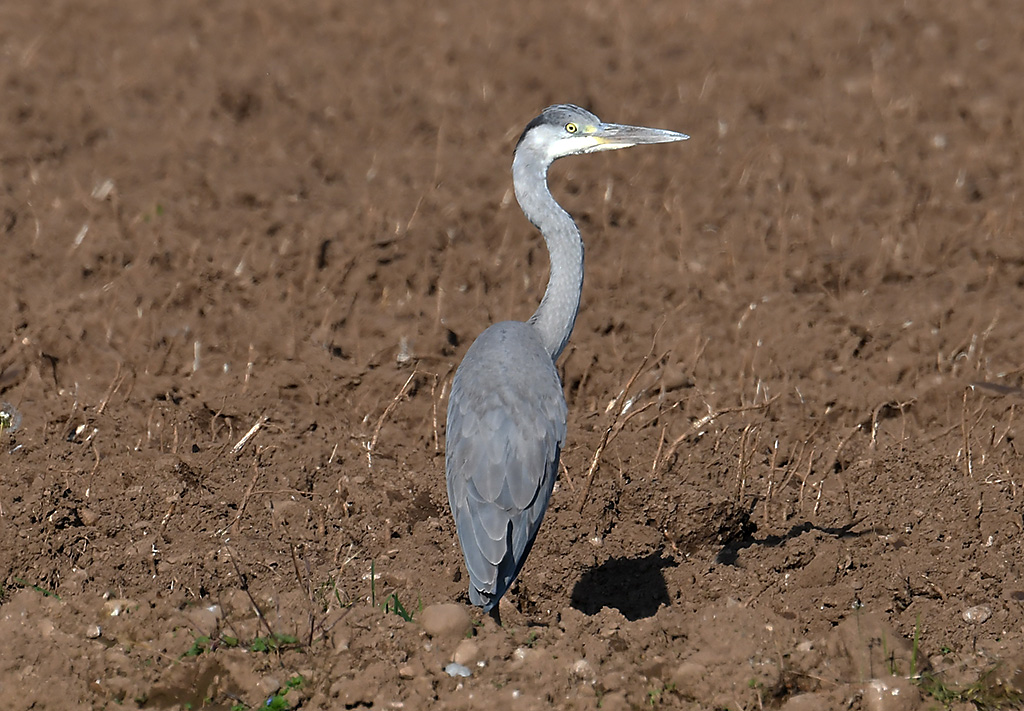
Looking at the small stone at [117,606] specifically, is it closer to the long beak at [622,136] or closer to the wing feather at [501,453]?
the wing feather at [501,453]

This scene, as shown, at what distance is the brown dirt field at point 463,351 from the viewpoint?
4.78 metres

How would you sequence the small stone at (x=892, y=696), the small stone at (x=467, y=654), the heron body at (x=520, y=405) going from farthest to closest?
the heron body at (x=520, y=405) → the small stone at (x=467, y=654) → the small stone at (x=892, y=696)

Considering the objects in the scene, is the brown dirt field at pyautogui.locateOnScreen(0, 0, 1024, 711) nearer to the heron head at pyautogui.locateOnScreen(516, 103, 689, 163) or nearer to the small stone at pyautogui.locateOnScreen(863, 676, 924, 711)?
the small stone at pyautogui.locateOnScreen(863, 676, 924, 711)

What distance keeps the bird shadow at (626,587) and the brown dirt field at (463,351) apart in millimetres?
20

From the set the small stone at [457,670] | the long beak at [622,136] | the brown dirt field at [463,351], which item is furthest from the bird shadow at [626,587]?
the long beak at [622,136]

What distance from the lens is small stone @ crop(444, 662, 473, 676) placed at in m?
4.59

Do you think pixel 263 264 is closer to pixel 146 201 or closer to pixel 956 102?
pixel 146 201

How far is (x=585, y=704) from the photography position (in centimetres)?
445

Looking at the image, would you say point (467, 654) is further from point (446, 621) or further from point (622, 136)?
point (622, 136)

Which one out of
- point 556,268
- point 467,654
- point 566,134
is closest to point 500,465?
point 467,654

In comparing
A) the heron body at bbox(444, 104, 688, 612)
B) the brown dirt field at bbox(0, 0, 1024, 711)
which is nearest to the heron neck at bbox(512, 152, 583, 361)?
the heron body at bbox(444, 104, 688, 612)

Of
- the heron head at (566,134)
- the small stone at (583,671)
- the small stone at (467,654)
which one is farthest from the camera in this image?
the heron head at (566,134)

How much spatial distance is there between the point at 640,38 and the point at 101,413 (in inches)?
331

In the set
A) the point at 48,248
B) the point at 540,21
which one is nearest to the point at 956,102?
the point at 540,21
